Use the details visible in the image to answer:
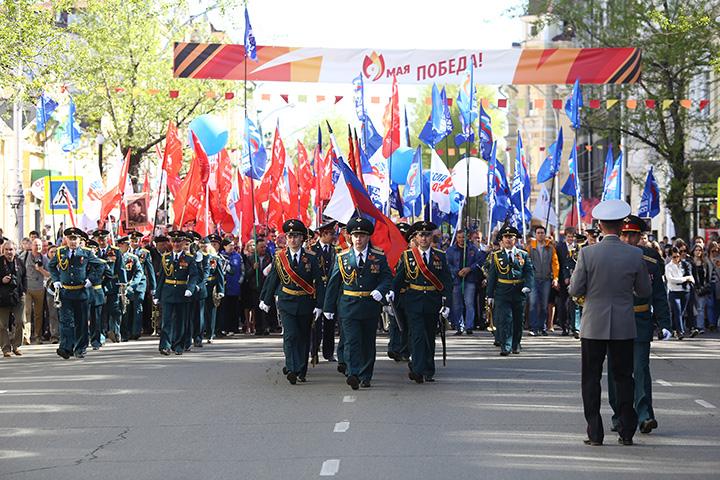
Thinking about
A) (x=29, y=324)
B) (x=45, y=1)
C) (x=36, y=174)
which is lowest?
(x=29, y=324)

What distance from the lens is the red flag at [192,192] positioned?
2892 centimetres

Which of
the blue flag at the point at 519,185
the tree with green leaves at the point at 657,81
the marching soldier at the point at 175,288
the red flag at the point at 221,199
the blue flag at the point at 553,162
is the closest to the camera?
the marching soldier at the point at 175,288

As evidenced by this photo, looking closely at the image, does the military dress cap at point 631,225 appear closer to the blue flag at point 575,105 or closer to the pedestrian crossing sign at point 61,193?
the blue flag at point 575,105

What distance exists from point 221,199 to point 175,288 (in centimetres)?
1169

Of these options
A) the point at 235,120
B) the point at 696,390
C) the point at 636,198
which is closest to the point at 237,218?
the point at 696,390

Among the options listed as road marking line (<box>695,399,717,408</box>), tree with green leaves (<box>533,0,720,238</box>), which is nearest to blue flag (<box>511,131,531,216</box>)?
tree with green leaves (<box>533,0,720,238</box>)

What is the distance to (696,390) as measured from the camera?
14984 mm

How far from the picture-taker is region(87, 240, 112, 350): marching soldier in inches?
804

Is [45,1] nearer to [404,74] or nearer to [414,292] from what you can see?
[404,74]

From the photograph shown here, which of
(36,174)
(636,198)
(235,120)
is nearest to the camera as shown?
(36,174)

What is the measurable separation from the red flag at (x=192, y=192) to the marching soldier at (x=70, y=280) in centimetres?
862

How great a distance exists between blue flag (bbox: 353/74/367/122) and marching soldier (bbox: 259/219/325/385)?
1046 cm

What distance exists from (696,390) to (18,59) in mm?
14554

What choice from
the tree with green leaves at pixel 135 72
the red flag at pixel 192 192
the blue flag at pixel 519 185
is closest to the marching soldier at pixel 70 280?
the red flag at pixel 192 192
